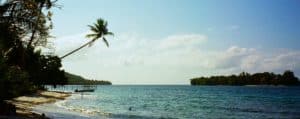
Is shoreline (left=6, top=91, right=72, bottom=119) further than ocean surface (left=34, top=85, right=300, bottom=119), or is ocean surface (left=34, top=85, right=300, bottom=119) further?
ocean surface (left=34, top=85, right=300, bottom=119)

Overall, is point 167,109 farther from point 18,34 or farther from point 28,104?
point 18,34

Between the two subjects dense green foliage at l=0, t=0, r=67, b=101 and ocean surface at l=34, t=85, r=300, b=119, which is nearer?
dense green foliage at l=0, t=0, r=67, b=101

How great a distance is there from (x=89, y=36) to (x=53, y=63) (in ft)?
41.0

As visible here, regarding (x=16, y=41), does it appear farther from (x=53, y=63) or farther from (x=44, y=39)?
(x=53, y=63)

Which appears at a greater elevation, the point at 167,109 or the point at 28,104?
the point at 28,104

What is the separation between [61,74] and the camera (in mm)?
128000

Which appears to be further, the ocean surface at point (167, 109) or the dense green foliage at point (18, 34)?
the ocean surface at point (167, 109)

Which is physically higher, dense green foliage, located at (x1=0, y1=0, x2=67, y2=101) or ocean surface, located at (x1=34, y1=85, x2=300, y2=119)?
dense green foliage, located at (x1=0, y1=0, x2=67, y2=101)

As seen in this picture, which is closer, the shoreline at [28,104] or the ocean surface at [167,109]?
the shoreline at [28,104]

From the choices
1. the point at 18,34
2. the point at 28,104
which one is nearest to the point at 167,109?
the point at 28,104

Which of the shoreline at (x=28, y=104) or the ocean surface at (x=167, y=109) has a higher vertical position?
the shoreline at (x=28, y=104)

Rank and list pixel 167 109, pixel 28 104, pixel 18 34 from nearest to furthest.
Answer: pixel 18 34 < pixel 28 104 < pixel 167 109

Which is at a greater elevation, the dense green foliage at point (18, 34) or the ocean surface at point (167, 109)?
the dense green foliage at point (18, 34)

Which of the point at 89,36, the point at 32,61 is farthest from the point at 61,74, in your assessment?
the point at 32,61
